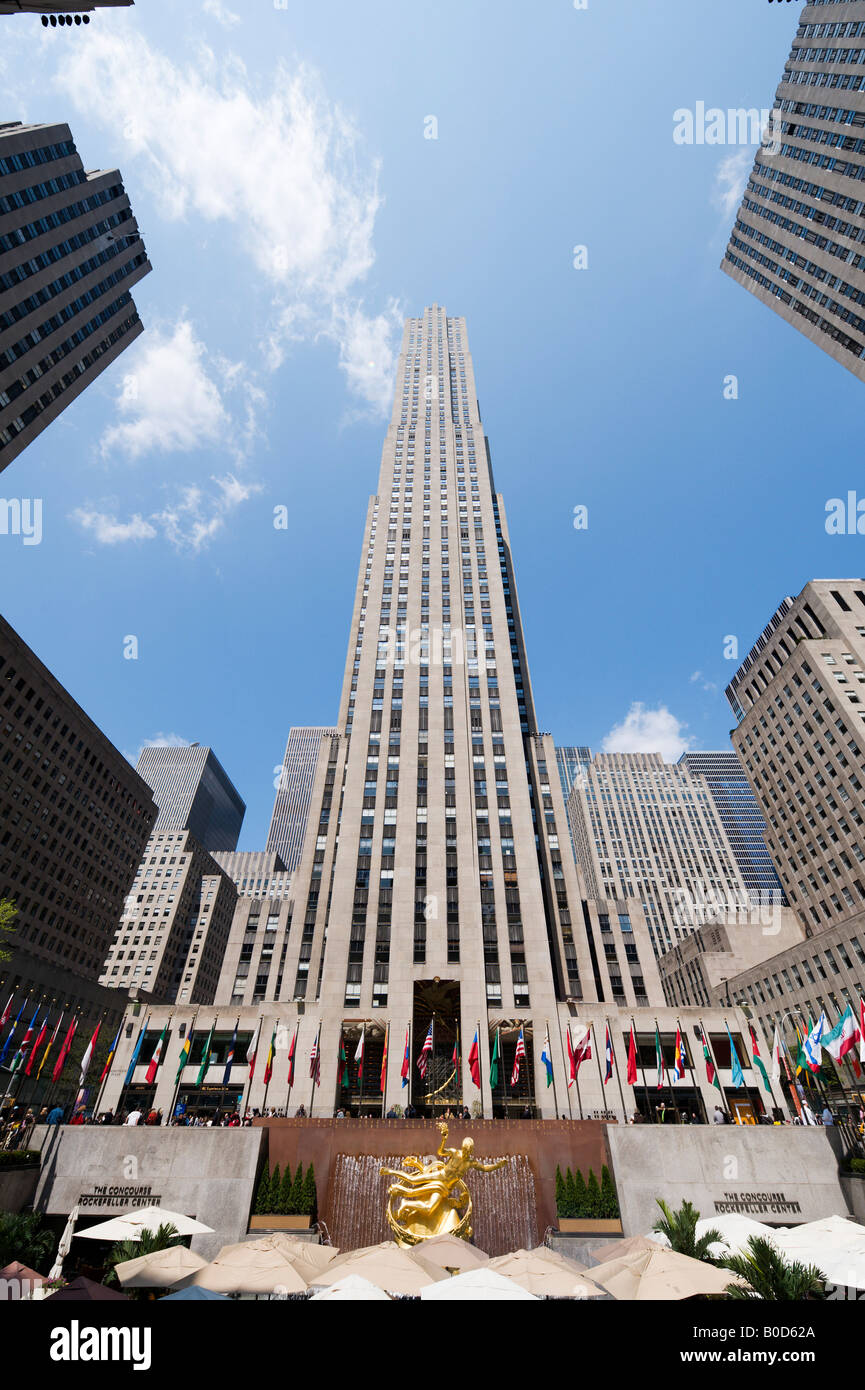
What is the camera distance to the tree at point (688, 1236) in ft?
77.4

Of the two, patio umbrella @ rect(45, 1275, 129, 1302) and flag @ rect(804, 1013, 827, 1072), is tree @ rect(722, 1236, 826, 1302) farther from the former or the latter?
patio umbrella @ rect(45, 1275, 129, 1302)

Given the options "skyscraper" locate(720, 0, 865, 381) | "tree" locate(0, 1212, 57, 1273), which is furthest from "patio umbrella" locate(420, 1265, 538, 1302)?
"skyscraper" locate(720, 0, 865, 381)

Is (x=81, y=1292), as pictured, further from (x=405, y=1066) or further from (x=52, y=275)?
(x=52, y=275)

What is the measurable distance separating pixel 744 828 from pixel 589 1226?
16612 centimetres

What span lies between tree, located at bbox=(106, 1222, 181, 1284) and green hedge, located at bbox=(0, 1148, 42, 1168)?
31.1 feet

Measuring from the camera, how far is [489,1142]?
36125mm

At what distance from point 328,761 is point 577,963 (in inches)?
1435

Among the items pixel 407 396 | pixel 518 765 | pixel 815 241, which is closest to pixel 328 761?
pixel 518 765

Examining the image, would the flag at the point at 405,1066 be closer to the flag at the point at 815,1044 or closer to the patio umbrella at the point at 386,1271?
the flag at the point at 815,1044

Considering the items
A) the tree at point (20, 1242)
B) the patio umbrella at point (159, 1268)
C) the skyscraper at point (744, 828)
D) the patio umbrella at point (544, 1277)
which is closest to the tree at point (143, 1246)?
the patio umbrella at point (159, 1268)

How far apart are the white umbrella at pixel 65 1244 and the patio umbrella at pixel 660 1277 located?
21.6 meters

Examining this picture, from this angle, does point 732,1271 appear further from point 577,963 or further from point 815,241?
point 815,241

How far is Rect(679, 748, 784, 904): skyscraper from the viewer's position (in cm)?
16412

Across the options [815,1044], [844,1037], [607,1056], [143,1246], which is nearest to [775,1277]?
[844,1037]
